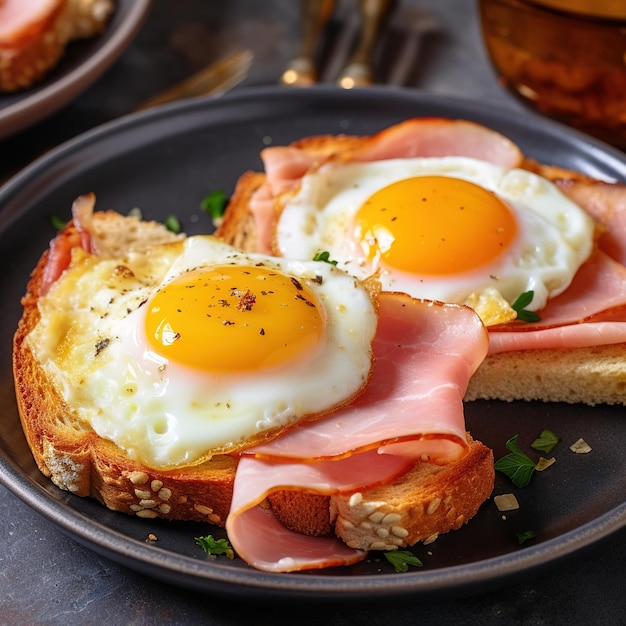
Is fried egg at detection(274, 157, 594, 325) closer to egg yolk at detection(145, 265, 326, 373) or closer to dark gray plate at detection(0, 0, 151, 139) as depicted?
egg yolk at detection(145, 265, 326, 373)

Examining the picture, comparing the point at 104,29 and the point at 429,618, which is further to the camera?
the point at 104,29

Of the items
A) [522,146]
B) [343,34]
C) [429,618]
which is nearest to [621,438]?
[429,618]

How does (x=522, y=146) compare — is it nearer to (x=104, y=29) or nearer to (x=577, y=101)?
(x=577, y=101)

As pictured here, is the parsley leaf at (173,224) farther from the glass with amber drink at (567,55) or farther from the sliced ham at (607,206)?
the glass with amber drink at (567,55)

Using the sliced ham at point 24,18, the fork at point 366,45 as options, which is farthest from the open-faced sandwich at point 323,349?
the fork at point 366,45

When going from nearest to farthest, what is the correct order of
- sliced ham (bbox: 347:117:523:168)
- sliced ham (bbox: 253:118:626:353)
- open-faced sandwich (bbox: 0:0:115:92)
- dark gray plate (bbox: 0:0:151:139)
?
1. sliced ham (bbox: 253:118:626:353)
2. sliced ham (bbox: 347:117:523:168)
3. dark gray plate (bbox: 0:0:151:139)
4. open-faced sandwich (bbox: 0:0:115:92)

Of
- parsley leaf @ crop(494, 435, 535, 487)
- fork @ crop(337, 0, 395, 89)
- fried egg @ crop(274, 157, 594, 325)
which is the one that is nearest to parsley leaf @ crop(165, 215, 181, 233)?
fried egg @ crop(274, 157, 594, 325)
